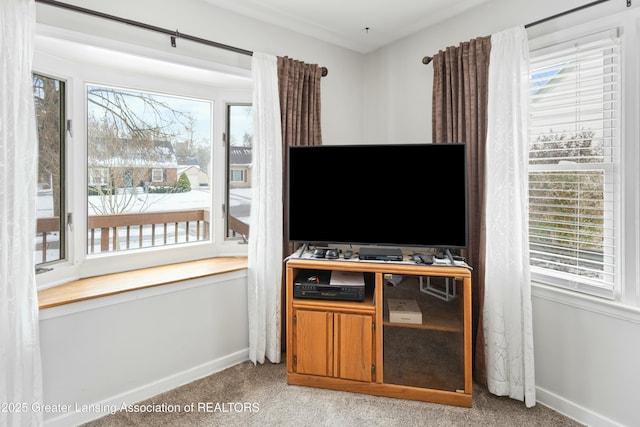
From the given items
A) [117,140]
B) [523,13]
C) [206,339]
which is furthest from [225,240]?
[523,13]

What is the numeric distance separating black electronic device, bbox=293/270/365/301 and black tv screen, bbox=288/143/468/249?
11.0 inches

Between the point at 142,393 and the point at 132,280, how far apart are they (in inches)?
26.9

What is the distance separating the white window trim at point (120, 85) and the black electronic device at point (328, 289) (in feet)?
2.53

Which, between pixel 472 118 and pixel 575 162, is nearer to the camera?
pixel 575 162

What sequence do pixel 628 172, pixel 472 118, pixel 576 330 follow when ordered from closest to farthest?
pixel 628 172 → pixel 576 330 → pixel 472 118

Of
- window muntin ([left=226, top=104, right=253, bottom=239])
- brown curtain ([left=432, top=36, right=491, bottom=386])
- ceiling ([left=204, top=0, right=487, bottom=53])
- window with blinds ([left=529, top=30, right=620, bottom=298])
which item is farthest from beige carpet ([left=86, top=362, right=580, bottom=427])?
ceiling ([left=204, top=0, right=487, bottom=53])

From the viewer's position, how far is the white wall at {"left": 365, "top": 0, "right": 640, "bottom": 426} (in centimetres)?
171

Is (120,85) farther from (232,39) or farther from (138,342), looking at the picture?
(138,342)

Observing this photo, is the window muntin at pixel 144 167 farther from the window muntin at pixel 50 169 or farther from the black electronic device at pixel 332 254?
the black electronic device at pixel 332 254

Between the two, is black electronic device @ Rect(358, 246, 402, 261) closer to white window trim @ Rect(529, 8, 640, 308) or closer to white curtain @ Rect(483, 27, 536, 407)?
white curtain @ Rect(483, 27, 536, 407)

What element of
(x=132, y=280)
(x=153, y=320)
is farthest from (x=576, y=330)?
(x=132, y=280)

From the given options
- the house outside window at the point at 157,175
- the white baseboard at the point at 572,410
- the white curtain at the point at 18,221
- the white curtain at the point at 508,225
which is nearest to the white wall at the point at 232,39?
the white curtain at the point at 18,221

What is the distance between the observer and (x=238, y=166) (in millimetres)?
2789

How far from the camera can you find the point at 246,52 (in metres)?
2.39
